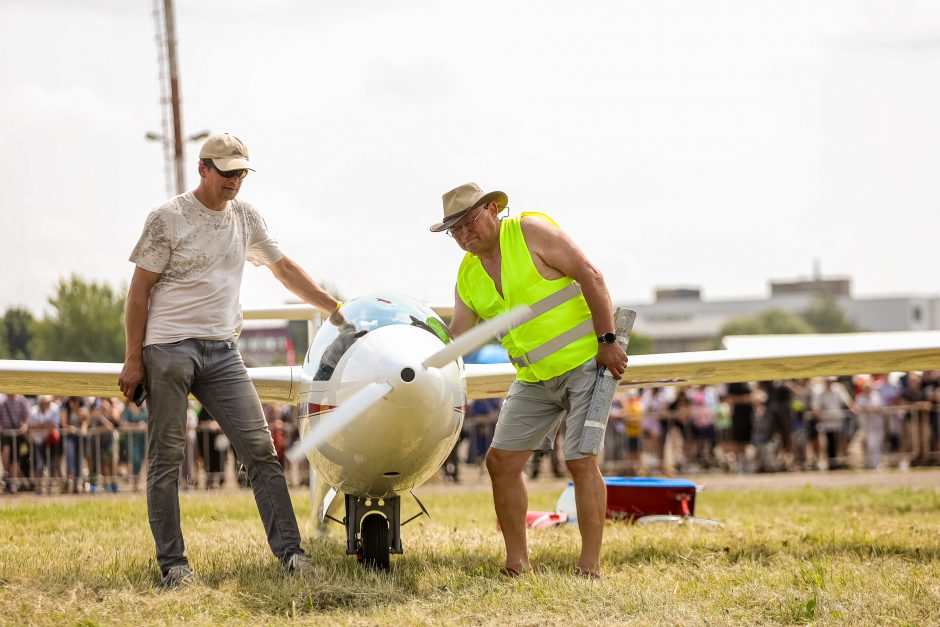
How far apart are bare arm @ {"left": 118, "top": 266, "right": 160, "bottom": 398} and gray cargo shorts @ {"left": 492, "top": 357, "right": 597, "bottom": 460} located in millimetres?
1879

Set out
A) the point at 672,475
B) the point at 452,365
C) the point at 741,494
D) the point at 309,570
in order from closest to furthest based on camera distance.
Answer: the point at 452,365
the point at 309,570
the point at 741,494
the point at 672,475

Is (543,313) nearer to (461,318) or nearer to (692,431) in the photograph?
(461,318)

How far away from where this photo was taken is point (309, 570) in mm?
5426

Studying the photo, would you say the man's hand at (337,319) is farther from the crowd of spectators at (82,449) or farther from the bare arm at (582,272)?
the crowd of spectators at (82,449)

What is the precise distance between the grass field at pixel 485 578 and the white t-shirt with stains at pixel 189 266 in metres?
1.28

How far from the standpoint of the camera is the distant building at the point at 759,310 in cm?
12488

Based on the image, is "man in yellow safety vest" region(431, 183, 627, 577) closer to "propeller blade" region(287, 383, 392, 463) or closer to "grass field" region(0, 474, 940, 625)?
"grass field" region(0, 474, 940, 625)

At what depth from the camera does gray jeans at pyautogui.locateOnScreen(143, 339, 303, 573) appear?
5.41 meters

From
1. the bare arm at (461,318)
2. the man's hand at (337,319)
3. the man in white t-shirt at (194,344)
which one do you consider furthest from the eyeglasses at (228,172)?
the bare arm at (461,318)

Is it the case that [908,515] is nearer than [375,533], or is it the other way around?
[375,533]

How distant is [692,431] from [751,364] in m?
11.3

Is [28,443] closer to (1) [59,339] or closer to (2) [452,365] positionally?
(2) [452,365]

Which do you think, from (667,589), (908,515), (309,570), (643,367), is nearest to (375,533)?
(309,570)

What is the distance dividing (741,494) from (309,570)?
7602 mm
